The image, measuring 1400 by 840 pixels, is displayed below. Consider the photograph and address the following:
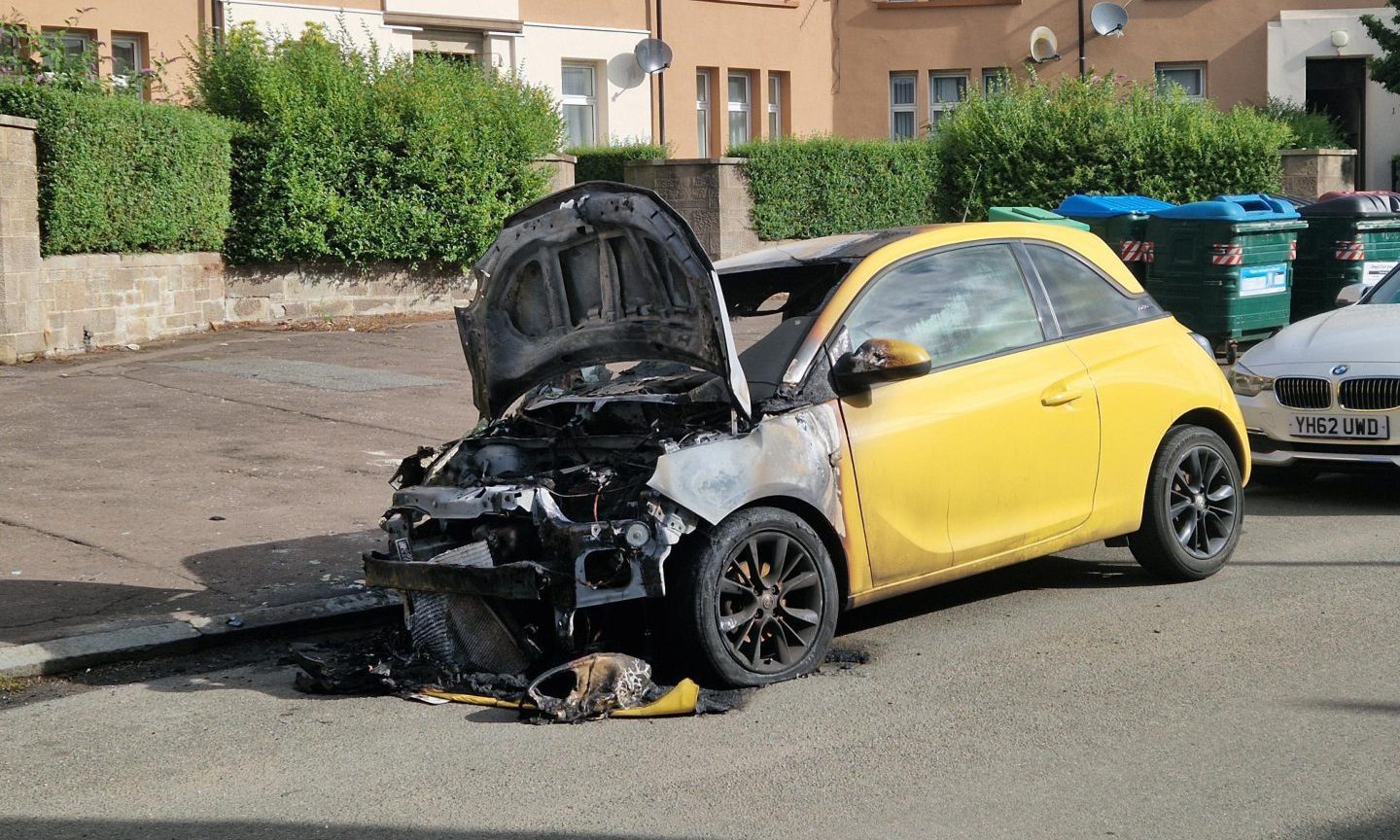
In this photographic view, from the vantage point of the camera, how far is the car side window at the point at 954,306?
668cm

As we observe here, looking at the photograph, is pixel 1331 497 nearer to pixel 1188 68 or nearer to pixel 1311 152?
pixel 1311 152

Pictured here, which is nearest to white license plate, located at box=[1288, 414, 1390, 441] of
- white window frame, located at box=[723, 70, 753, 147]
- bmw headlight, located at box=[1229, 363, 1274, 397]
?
bmw headlight, located at box=[1229, 363, 1274, 397]

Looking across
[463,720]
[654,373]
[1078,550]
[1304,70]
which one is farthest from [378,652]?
[1304,70]

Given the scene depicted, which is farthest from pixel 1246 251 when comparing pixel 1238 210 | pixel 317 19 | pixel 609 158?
pixel 317 19

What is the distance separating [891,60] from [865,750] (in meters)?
31.5

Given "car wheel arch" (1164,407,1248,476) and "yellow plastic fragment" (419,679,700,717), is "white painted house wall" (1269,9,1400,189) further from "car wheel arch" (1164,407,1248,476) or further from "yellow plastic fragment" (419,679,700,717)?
"yellow plastic fragment" (419,679,700,717)

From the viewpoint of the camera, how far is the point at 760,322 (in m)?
7.22

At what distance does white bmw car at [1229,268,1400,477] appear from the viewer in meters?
9.21

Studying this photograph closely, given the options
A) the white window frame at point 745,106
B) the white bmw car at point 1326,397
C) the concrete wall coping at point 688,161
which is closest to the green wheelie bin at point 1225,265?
the white bmw car at point 1326,397

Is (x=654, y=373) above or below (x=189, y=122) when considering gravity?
below

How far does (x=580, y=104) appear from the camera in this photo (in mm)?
31000

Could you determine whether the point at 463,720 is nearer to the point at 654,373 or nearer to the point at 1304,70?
the point at 654,373

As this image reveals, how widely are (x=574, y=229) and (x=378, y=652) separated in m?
1.86

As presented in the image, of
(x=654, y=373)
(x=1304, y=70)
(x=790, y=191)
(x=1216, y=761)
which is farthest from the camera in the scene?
(x=1304, y=70)
